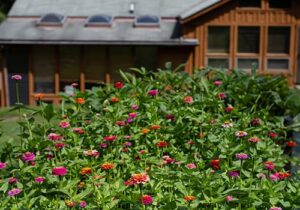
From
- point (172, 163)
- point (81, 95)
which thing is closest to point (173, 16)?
point (81, 95)

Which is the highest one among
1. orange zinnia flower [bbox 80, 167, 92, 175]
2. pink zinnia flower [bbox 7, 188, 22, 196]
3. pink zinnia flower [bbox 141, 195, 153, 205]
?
orange zinnia flower [bbox 80, 167, 92, 175]

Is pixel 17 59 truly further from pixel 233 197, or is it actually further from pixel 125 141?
pixel 233 197

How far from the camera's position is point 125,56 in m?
16.7

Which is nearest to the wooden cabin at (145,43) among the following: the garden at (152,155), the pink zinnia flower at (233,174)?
the garden at (152,155)

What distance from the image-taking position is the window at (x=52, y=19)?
16969mm

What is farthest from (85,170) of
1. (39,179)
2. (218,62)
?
(218,62)

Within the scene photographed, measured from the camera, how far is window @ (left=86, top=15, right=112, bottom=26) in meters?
16.8

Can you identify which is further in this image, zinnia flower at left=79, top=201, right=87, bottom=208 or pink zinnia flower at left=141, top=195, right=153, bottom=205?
zinnia flower at left=79, top=201, right=87, bottom=208

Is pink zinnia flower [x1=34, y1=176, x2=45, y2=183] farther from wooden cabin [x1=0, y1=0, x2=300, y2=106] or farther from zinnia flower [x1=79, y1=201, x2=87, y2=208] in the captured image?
wooden cabin [x1=0, y1=0, x2=300, y2=106]

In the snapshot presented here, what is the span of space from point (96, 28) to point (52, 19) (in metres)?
1.53

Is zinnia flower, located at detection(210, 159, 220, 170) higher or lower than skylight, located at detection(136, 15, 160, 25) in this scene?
lower

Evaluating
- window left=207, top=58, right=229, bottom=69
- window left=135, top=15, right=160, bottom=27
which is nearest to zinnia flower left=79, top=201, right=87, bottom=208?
window left=207, top=58, right=229, bottom=69

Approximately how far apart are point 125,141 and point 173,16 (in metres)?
13.3

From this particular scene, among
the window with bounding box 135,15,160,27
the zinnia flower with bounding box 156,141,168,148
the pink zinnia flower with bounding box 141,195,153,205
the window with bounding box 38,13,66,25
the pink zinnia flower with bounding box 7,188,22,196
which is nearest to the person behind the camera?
the pink zinnia flower with bounding box 141,195,153,205
